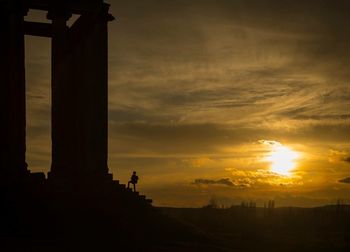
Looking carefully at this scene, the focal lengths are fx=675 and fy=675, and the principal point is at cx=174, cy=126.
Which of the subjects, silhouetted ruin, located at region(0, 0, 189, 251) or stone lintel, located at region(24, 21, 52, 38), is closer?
silhouetted ruin, located at region(0, 0, 189, 251)

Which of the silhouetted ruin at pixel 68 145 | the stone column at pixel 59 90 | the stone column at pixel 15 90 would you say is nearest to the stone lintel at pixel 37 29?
the silhouetted ruin at pixel 68 145

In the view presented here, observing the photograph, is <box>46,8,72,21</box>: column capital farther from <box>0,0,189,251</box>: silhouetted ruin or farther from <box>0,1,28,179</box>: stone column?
<box>0,1,28,179</box>: stone column

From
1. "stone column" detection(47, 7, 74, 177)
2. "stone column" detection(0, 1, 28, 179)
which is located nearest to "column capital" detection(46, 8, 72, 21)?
"stone column" detection(47, 7, 74, 177)

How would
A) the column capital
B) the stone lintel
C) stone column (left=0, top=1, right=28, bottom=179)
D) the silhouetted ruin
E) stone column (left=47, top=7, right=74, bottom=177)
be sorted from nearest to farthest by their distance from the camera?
the silhouetted ruin, stone column (left=0, top=1, right=28, bottom=179), stone column (left=47, top=7, right=74, bottom=177), the column capital, the stone lintel

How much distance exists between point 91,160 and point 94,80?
6.32m

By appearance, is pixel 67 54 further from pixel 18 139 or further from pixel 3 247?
pixel 3 247

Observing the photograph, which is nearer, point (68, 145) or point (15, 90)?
point (15, 90)

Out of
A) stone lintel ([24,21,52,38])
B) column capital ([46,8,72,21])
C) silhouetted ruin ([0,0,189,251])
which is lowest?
silhouetted ruin ([0,0,189,251])

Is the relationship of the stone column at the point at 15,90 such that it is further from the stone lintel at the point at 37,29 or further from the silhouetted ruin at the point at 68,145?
the stone lintel at the point at 37,29

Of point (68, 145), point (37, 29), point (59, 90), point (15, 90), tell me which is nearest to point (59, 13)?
point (59, 90)

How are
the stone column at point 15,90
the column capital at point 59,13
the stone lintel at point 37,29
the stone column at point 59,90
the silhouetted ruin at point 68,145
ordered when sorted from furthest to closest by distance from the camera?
the stone lintel at point 37,29, the column capital at point 59,13, the stone column at point 59,90, the stone column at point 15,90, the silhouetted ruin at point 68,145

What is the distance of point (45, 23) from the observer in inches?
2445

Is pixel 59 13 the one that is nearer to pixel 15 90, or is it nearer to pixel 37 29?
pixel 15 90

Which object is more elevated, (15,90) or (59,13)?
(59,13)
